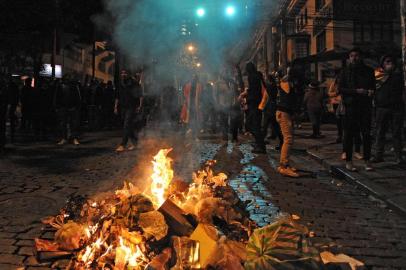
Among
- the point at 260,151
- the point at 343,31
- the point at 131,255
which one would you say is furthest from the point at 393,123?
the point at 343,31

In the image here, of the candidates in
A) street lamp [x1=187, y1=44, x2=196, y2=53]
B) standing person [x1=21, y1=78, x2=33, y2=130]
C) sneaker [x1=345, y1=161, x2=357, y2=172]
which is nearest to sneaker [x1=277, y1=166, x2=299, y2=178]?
sneaker [x1=345, y1=161, x2=357, y2=172]

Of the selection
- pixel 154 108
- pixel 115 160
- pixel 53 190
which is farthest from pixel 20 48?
pixel 53 190

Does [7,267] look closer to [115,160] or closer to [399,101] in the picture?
[115,160]

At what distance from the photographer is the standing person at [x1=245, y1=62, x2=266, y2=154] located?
9.52 m

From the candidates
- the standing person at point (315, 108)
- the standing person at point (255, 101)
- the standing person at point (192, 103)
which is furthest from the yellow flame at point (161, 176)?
the standing person at point (315, 108)

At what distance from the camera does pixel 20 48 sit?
16.0m

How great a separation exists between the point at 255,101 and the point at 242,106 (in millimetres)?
2105

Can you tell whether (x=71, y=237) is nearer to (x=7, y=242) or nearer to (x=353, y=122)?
(x=7, y=242)

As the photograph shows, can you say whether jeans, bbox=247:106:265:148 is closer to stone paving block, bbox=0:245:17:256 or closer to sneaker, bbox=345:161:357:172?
sneaker, bbox=345:161:357:172

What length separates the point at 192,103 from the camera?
46.2 feet

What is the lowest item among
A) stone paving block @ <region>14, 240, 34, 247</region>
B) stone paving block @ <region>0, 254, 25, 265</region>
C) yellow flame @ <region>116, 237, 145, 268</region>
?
stone paving block @ <region>0, 254, 25, 265</region>

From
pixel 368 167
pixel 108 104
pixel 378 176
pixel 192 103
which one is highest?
pixel 108 104

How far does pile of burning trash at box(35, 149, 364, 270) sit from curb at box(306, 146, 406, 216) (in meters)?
2.20

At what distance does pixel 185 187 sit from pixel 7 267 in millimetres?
1794
